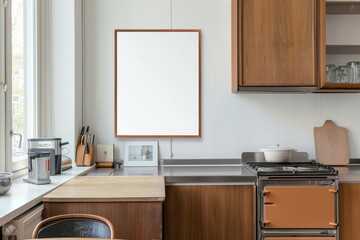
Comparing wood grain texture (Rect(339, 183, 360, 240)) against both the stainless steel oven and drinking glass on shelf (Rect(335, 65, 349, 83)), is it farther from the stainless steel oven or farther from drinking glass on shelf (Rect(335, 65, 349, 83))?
drinking glass on shelf (Rect(335, 65, 349, 83))

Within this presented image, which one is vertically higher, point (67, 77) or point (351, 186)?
point (67, 77)

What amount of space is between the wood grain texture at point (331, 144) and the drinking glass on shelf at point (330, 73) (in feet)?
1.40

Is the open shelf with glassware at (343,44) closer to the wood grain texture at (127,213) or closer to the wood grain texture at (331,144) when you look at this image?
the wood grain texture at (331,144)

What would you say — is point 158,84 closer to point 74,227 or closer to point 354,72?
point 354,72

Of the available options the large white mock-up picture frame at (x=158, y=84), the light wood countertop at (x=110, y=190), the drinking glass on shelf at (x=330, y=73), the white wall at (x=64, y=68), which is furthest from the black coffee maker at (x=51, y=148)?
the drinking glass on shelf at (x=330, y=73)

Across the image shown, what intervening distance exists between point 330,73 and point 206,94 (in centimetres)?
100

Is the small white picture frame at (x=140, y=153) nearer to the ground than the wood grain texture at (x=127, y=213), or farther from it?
farther from it

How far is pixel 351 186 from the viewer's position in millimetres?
2555

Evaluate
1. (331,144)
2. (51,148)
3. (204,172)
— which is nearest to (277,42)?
(331,144)

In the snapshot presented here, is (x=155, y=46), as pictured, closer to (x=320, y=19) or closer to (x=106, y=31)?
(x=106, y=31)

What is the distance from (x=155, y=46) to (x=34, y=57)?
37.9 inches

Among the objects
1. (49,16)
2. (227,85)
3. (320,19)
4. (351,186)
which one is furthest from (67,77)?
(351,186)

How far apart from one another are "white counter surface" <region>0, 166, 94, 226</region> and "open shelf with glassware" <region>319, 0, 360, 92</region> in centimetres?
204

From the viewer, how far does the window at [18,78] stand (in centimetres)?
222
